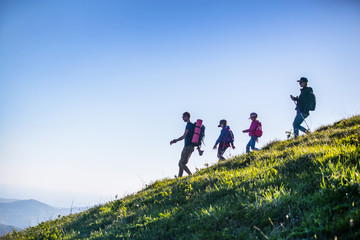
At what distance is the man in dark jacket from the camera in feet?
30.5

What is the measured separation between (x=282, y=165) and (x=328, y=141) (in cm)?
216

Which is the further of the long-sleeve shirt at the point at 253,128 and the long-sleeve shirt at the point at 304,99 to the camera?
the long-sleeve shirt at the point at 253,128

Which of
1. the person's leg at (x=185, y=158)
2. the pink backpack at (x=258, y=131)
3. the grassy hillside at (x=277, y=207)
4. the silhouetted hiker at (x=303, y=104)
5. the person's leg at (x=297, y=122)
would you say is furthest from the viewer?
the pink backpack at (x=258, y=131)

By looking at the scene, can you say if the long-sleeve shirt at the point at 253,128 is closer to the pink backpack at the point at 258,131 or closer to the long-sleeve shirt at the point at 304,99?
the pink backpack at the point at 258,131

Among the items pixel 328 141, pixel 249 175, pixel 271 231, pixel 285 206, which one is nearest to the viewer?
pixel 271 231

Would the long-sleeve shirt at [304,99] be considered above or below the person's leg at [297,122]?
above

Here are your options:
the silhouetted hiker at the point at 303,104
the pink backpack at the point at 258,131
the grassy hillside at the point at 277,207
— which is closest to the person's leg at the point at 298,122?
the silhouetted hiker at the point at 303,104

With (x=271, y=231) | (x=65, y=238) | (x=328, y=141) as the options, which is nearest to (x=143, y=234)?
(x=271, y=231)

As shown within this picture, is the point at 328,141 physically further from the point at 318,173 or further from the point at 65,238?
the point at 65,238

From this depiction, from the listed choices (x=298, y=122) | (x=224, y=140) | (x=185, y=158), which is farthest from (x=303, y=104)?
(x=185, y=158)

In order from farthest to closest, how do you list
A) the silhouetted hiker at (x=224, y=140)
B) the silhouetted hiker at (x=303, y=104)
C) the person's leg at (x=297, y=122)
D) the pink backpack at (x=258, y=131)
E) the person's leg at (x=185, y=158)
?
the silhouetted hiker at (x=224, y=140)
the pink backpack at (x=258, y=131)
the person's leg at (x=185, y=158)
the person's leg at (x=297, y=122)
the silhouetted hiker at (x=303, y=104)

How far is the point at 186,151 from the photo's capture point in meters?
10.2

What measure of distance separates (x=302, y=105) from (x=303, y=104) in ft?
0.19

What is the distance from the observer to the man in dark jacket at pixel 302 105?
9.30 m
